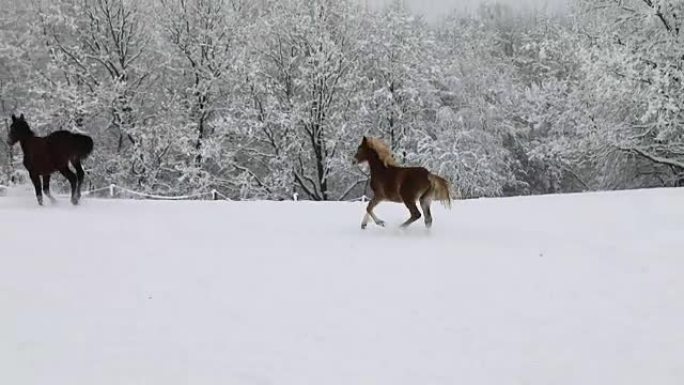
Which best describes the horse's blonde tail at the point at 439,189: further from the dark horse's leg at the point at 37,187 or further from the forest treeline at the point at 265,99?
the forest treeline at the point at 265,99

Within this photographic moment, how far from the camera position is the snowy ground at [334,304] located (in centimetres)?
464

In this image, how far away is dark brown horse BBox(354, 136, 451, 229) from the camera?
1070cm

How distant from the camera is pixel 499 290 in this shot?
682 cm

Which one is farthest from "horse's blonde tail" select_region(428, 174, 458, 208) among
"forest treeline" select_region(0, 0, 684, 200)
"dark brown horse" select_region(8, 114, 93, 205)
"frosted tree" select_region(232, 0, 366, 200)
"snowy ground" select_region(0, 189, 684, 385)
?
"frosted tree" select_region(232, 0, 366, 200)

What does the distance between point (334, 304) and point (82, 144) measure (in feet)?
31.6

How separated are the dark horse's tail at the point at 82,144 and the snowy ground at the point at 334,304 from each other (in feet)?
8.98

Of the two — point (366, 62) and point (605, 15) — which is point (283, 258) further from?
point (366, 62)

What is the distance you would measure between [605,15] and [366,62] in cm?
1228

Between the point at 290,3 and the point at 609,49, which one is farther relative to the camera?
the point at 290,3

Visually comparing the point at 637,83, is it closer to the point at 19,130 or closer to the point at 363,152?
the point at 363,152

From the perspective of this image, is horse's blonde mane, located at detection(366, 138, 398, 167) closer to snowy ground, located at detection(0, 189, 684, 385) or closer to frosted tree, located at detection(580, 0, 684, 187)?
snowy ground, located at detection(0, 189, 684, 385)

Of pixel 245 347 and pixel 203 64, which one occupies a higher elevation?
pixel 203 64

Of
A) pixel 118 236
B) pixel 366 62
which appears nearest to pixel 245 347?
pixel 118 236

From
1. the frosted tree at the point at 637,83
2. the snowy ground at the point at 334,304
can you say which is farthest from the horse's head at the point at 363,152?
the frosted tree at the point at 637,83
